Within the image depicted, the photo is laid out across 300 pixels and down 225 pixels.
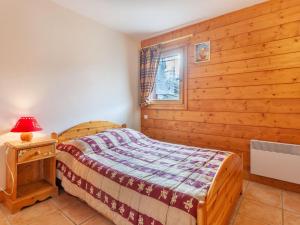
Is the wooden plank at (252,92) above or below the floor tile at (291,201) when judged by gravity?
above

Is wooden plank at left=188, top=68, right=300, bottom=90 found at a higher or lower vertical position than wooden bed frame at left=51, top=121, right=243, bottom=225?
higher

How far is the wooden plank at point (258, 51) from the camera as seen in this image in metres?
2.40

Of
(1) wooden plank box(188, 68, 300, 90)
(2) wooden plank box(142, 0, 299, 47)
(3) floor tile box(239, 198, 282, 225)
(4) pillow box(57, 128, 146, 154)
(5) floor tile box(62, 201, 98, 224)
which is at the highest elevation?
(2) wooden plank box(142, 0, 299, 47)

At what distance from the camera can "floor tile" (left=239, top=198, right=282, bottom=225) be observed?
6.21ft

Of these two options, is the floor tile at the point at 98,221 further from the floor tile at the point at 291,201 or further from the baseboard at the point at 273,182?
the baseboard at the point at 273,182

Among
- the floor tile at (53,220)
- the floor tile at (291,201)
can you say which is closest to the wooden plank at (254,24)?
the floor tile at (291,201)

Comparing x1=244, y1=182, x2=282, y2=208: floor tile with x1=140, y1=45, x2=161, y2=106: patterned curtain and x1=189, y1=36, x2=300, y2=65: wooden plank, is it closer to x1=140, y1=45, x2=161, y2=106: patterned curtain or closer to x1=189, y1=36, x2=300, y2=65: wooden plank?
x1=189, y1=36, x2=300, y2=65: wooden plank

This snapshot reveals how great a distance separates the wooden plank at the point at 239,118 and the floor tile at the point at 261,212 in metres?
1.06

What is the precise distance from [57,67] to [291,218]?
11.2ft

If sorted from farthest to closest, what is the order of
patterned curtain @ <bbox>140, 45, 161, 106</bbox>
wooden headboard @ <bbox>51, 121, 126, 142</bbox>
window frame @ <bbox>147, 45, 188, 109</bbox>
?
patterned curtain @ <bbox>140, 45, 161, 106</bbox>, window frame @ <bbox>147, 45, 188, 109</bbox>, wooden headboard @ <bbox>51, 121, 126, 142</bbox>

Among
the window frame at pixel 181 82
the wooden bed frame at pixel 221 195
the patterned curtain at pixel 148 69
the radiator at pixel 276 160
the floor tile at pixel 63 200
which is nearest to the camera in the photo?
the wooden bed frame at pixel 221 195

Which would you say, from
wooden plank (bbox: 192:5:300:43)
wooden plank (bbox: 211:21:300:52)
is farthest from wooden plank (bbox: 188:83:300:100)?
wooden plank (bbox: 192:5:300:43)

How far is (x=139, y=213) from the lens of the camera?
1.48 metres

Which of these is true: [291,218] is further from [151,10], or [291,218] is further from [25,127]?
[151,10]
